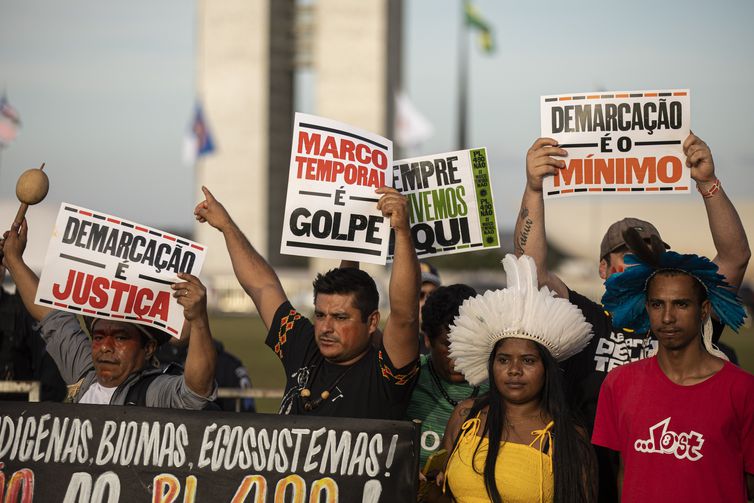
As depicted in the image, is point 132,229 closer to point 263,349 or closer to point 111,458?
point 111,458

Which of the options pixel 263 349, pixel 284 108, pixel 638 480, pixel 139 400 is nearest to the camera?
pixel 638 480

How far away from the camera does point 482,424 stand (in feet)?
14.9

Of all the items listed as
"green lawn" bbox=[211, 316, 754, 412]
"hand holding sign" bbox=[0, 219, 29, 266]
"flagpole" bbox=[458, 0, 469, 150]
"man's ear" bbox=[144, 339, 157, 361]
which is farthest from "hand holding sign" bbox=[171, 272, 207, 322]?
"flagpole" bbox=[458, 0, 469, 150]

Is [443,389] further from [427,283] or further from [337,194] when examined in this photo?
[427,283]

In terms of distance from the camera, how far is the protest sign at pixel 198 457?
180 inches

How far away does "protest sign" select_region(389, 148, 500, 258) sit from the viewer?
5.80 m

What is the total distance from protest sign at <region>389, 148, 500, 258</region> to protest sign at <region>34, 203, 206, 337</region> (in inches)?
45.1

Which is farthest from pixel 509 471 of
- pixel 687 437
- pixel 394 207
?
pixel 394 207

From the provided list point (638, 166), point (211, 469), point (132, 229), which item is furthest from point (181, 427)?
point (638, 166)

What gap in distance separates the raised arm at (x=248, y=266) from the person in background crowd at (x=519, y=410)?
1117 mm

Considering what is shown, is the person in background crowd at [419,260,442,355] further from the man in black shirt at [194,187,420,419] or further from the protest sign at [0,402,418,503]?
the protest sign at [0,402,418,503]

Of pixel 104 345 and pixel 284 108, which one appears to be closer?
pixel 104 345

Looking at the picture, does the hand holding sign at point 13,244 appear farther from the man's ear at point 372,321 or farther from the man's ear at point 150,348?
the man's ear at point 372,321

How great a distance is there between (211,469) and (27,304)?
159 cm
